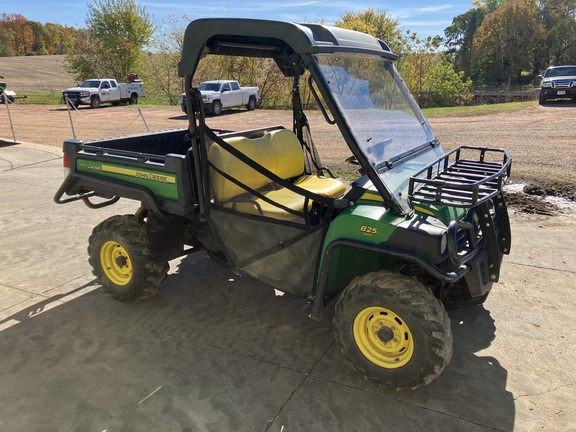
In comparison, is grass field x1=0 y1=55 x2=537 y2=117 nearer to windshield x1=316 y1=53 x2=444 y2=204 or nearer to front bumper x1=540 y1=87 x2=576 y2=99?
front bumper x1=540 y1=87 x2=576 y2=99

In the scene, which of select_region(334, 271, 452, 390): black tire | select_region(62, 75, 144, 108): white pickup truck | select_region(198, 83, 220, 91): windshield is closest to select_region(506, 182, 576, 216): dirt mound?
select_region(334, 271, 452, 390): black tire

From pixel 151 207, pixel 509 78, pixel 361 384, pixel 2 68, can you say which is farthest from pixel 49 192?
pixel 2 68

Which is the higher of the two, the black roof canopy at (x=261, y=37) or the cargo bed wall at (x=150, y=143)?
the black roof canopy at (x=261, y=37)

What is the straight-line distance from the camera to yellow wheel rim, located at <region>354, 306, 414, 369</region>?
2660 mm

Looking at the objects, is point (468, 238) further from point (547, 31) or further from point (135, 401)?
point (547, 31)

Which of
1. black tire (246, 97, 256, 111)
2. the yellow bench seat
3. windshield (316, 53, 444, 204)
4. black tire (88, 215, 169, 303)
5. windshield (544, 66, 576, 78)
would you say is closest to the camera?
windshield (316, 53, 444, 204)

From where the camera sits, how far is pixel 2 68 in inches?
2092

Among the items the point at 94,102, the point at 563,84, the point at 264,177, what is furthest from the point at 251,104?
the point at 264,177

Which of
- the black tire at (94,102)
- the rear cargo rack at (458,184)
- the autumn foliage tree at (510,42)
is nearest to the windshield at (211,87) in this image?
the black tire at (94,102)

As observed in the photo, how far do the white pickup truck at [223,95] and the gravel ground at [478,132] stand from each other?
1.92 ft

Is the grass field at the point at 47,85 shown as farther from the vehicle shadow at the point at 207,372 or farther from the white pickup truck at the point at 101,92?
the vehicle shadow at the point at 207,372

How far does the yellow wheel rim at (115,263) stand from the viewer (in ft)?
12.6

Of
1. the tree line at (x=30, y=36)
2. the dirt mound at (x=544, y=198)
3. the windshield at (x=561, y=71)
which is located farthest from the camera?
the tree line at (x=30, y=36)

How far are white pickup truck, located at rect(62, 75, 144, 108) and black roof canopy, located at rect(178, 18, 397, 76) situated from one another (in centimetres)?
2338
